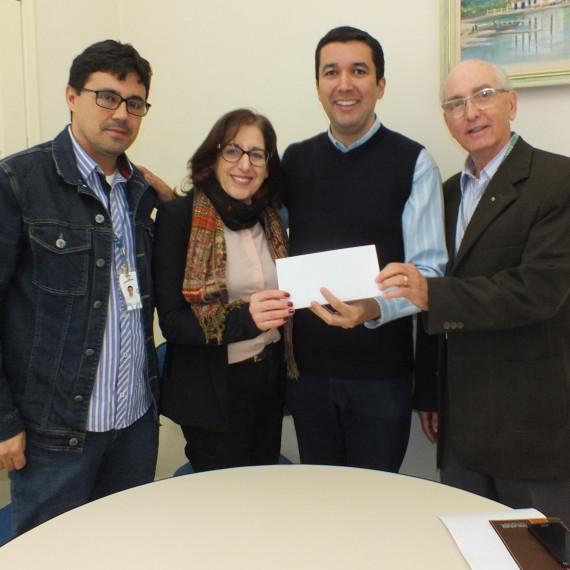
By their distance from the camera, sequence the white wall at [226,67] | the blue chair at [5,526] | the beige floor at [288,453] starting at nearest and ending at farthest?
1. the blue chair at [5,526]
2. the white wall at [226,67]
3. the beige floor at [288,453]

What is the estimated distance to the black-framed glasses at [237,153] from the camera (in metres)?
1.98

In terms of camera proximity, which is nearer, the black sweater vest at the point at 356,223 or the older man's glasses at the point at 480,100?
the older man's glasses at the point at 480,100

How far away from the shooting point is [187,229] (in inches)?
76.9

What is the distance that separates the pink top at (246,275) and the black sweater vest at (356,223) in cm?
18

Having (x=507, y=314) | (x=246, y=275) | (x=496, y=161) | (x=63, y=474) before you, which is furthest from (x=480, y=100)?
(x=63, y=474)

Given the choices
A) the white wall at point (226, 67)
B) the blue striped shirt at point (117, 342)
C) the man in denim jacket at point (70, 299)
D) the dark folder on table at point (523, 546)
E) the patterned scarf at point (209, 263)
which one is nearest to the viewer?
the dark folder on table at point (523, 546)

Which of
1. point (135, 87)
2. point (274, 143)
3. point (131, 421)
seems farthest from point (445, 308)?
point (135, 87)

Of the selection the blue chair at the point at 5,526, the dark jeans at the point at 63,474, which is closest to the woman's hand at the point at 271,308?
the dark jeans at the point at 63,474

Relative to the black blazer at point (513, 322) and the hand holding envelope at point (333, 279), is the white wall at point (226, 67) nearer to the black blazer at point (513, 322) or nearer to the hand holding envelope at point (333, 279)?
the black blazer at point (513, 322)

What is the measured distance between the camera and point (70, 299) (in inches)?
65.3

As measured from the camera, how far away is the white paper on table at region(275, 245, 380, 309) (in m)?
1.68

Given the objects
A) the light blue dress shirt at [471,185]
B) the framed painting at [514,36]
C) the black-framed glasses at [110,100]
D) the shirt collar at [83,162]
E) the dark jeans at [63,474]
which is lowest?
the dark jeans at [63,474]

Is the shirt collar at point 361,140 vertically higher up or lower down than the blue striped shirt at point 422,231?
higher up

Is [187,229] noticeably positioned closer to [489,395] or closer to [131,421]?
[131,421]
